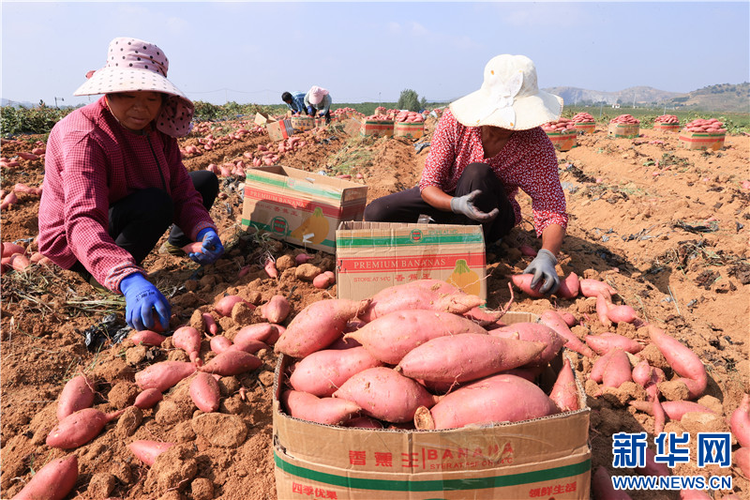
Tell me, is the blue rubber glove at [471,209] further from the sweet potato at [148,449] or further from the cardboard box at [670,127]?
the cardboard box at [670,127]

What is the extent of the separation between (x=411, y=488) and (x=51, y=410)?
1.78 m

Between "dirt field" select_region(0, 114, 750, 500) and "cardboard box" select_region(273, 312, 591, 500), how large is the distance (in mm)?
527

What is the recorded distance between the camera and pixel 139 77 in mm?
2361

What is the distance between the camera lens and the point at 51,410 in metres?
1.92

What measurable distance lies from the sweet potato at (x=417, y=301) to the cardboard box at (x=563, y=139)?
10.1 m

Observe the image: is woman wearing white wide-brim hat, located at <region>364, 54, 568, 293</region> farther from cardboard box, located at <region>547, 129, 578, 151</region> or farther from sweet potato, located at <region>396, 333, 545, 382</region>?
cardboard box, located at <region>547, 129, 578, 151</region>

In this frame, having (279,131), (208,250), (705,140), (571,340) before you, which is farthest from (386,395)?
(705,140)

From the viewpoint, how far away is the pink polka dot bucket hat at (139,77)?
229 cm

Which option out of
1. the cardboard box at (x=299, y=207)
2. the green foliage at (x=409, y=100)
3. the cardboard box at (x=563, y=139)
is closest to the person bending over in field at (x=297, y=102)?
the cardboard box at (x=563, y=139)

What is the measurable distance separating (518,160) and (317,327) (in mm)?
2033

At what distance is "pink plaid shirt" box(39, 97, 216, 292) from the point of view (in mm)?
2236

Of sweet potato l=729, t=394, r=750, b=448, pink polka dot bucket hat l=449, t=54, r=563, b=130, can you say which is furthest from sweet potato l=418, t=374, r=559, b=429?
pink polka dot bucket hat l=449, t=54, r=563, b=130

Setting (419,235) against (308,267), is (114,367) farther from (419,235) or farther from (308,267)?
(419,235)

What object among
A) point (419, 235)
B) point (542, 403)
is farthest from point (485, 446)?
point (419, 235)
